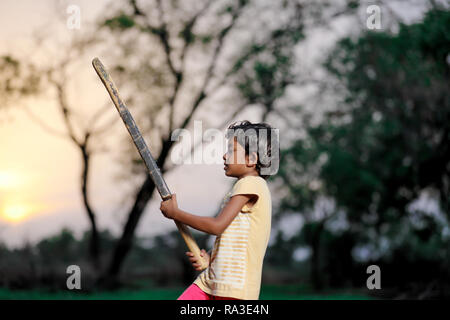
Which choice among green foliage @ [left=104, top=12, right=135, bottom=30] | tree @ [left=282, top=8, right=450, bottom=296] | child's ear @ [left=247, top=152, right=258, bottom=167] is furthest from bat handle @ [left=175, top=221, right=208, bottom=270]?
green foliage @ [left=104, top=12, right=135, bottom=30]

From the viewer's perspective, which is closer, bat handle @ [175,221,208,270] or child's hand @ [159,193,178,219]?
child's hand @ [159,193,178,219]

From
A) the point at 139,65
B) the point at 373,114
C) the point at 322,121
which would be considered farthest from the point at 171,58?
the point at 373,114

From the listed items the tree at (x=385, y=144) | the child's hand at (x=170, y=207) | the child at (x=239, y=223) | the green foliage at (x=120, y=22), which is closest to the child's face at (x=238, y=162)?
the child at (x=239, y=223)

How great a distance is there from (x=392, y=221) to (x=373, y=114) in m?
5.25

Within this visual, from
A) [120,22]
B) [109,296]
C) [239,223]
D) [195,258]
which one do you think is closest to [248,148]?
[239,223]

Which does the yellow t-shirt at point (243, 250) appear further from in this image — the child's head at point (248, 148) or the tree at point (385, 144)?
the tree at point (385, 144)

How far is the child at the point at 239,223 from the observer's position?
9.10 ft

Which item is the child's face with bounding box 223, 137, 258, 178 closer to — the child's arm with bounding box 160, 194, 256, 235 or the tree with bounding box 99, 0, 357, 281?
the child's arm with bounding box 160, 194, 256, 235

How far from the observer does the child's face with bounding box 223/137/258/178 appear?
2.97 m

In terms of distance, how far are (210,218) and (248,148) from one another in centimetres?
52

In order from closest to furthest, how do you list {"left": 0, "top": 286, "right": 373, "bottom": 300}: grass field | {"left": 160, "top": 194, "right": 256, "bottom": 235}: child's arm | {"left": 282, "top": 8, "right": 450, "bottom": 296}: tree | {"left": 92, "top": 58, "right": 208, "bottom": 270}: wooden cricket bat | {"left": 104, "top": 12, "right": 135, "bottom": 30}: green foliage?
1. {"left": 160, "top": 194, "right": 256, "bottom": 235}: child's arm
2. {"left": 92, "top": 58, "right": 208, "bottom": 270}: wooden cricket bat
3. {"left": 0, "top": 286, "right": 373, "bottom": 300}: grass field
4. {"left": 104, "top": 12, "right": 135, "bottom": 30}: green foliage
5. {"left": 282, "top": 8, "right": 450, "bottom": 296}: tree

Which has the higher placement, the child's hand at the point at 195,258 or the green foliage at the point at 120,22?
the green foliage at the point at 120,22

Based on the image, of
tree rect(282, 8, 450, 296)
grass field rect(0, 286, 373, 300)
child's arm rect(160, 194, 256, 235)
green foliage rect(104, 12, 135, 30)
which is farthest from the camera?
tree rect(282, 8, 450, 296)

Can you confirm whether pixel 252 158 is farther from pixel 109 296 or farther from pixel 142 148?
pixel 109 296
